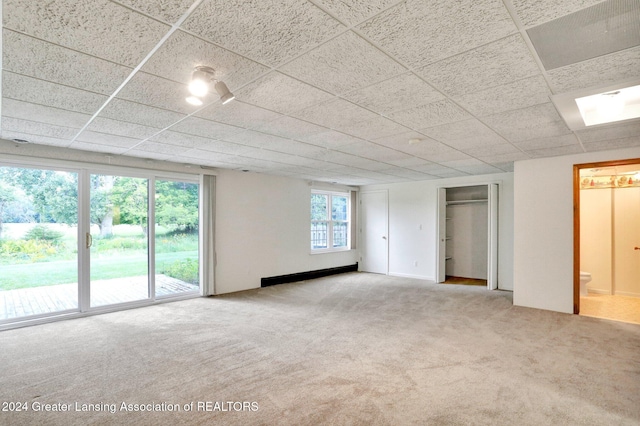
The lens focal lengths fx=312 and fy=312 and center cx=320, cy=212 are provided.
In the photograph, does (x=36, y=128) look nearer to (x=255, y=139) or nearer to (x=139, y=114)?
(x=139, y=114)

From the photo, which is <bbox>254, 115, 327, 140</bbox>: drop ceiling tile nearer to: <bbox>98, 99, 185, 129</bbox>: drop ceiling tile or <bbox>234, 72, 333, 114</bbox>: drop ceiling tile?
<bbox>234, 72, 333, 114</bbox>: drop ceiling tile

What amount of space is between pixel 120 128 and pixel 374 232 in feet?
20.2

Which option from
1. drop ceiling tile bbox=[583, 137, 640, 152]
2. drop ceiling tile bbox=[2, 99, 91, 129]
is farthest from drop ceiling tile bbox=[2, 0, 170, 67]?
drop ceiling tile bbox=[583, 137, 640, 152]

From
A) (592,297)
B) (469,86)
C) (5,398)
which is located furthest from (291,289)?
(592,297)

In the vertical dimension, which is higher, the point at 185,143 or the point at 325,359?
the point at 185,143

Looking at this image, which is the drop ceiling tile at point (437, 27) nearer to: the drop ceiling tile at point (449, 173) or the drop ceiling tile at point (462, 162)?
the drop ceiling tile at point (462, 162)

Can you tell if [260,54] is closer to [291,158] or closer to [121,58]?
[121,58]

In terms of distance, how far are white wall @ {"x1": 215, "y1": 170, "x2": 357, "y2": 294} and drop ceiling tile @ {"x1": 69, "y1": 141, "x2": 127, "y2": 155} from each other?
1.70 meters

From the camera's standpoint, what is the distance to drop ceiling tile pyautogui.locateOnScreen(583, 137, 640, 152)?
3.72 metres

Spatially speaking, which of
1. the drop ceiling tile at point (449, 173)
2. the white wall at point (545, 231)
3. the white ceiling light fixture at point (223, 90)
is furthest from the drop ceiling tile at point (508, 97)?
the drop ceiling tile at point (449, 173)

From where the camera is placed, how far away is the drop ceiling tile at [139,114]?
2662 mm

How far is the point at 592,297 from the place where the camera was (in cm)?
552

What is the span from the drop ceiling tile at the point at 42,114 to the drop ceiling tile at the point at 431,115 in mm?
2970

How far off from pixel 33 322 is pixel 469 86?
5513mm
